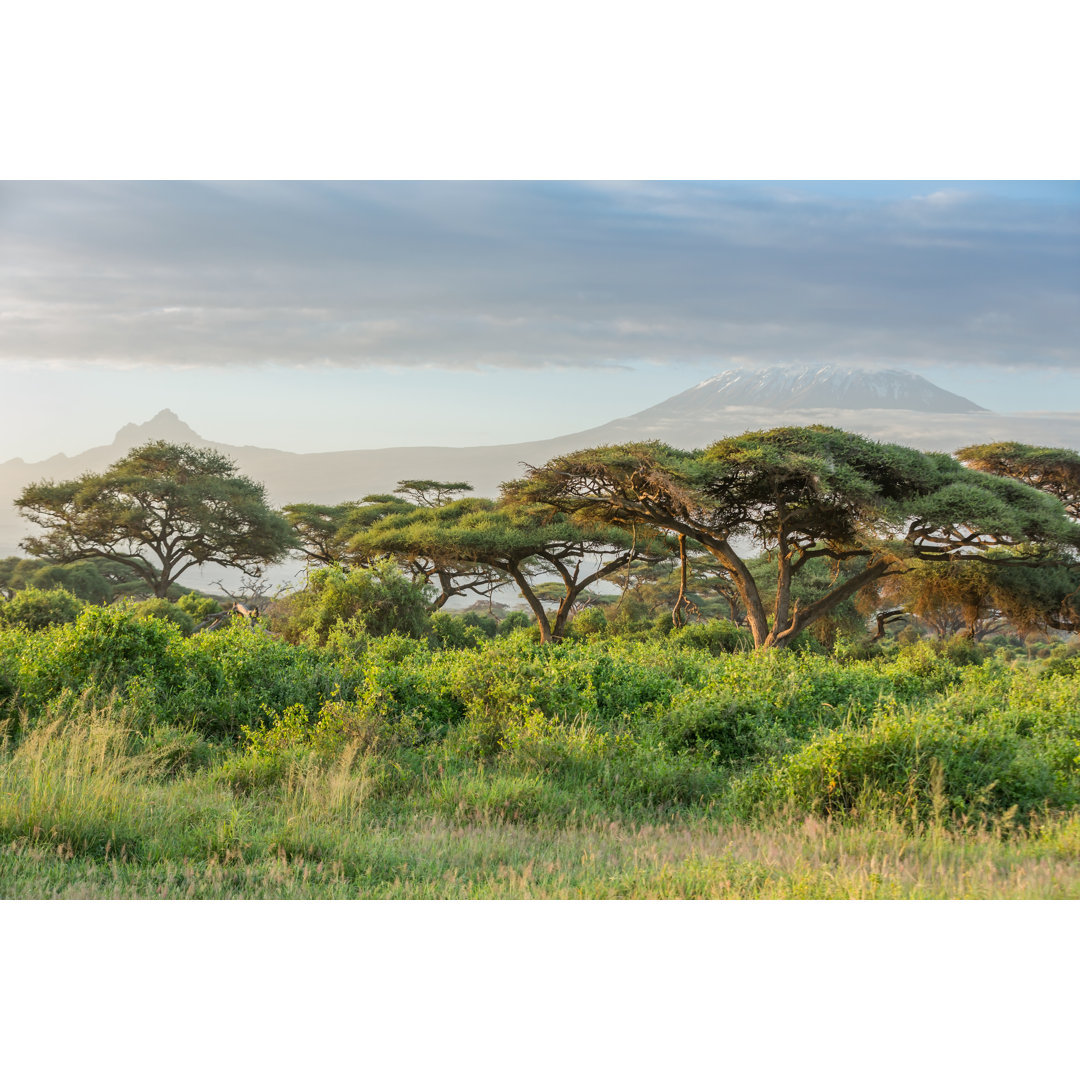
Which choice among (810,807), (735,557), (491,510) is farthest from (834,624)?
(810,807)

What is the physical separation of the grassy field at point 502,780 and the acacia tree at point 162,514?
1793 centimetres

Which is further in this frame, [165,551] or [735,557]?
[165,551]

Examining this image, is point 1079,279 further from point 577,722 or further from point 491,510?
point 491,510

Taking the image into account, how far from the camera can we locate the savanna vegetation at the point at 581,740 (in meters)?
4.19

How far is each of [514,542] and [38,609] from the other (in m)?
10.5

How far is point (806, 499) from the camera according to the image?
17375 millimetres

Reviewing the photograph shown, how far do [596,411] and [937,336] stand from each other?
493 centimetres

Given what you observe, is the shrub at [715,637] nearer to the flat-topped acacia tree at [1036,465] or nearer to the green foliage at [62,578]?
the flat-topped acacia tree at [1036,465]

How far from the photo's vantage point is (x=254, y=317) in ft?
40.6

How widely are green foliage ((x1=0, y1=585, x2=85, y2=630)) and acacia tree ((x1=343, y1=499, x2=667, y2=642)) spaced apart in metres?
8.32

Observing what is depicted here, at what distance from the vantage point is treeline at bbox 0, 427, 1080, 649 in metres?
16.7

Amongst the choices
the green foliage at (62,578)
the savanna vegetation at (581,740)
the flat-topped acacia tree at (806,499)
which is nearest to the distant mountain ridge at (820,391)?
the flat-topped acacia tree at (806,499)

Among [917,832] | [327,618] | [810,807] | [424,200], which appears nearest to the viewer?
[917,832]
